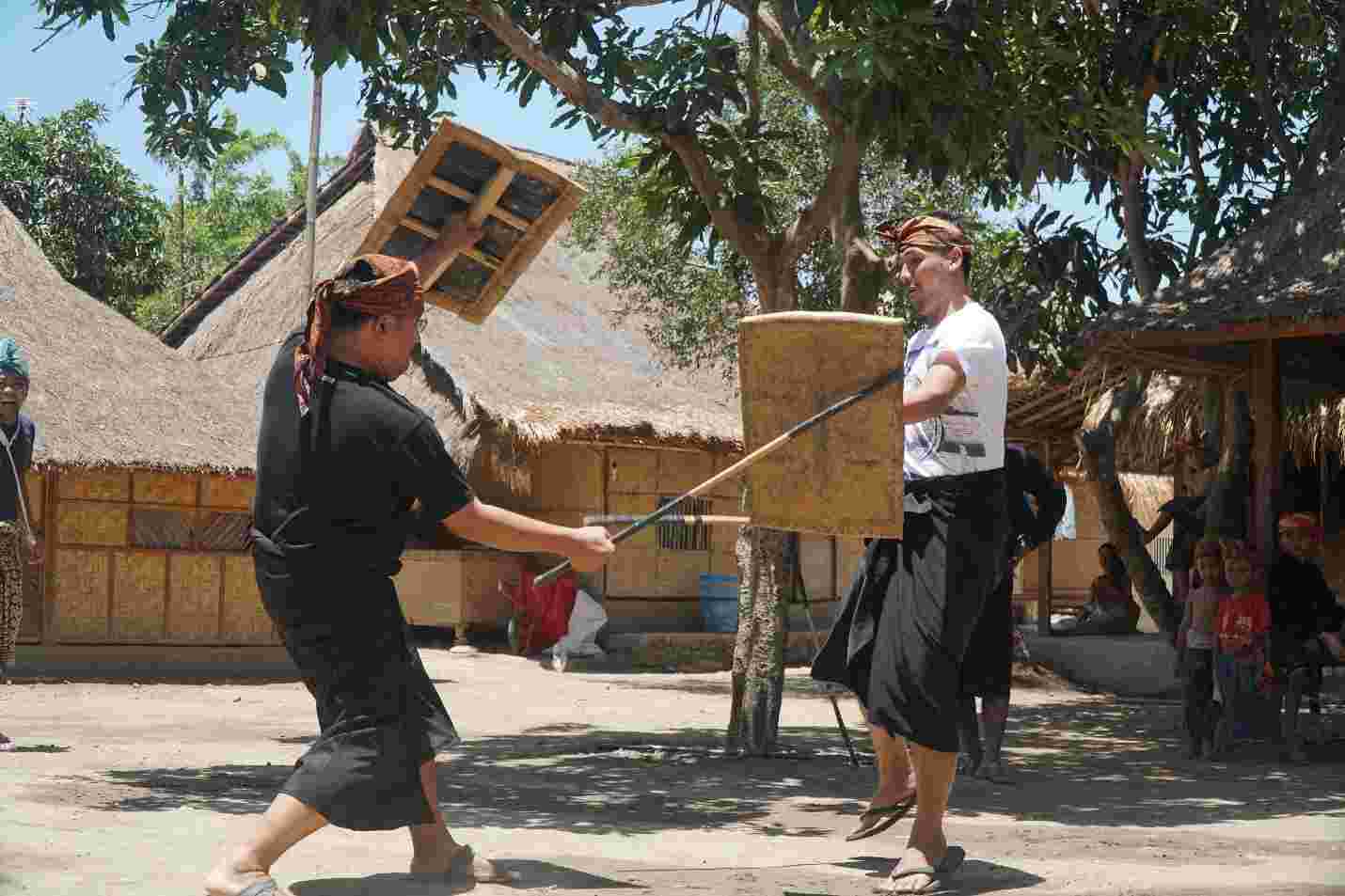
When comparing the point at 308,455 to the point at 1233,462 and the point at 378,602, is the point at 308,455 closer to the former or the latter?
the point at 378,602

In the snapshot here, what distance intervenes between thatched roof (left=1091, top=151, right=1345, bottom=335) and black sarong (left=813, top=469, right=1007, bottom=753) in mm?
4577

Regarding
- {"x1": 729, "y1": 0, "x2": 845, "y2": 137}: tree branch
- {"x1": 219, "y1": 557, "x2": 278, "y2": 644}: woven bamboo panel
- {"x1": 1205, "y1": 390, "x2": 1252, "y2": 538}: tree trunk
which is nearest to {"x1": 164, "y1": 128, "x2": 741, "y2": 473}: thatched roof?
{"x1": 219, "y1": 557, "x2": 278, "y2": 644}: woven bamboo panel

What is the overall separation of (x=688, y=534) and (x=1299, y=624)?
10.2m

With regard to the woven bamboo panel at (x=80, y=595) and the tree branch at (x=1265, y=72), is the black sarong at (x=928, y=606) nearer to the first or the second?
the tree branch at (x=1265, y=72)

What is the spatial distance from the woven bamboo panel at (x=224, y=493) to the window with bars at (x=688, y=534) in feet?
15.7

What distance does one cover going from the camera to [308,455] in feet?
13.9

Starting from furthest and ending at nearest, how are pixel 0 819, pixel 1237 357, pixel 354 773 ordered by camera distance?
pixel 1237 357, pixel 0 819, pixel 354 773

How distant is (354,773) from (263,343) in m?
15.5

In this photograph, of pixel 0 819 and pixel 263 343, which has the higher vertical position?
pixel 263 343

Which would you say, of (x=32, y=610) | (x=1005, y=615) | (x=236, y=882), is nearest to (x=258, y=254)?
(x=32, y=610)

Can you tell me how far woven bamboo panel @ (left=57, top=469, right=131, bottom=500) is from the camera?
14.2 metres

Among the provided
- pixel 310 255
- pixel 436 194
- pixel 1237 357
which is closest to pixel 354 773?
pixel 436 194

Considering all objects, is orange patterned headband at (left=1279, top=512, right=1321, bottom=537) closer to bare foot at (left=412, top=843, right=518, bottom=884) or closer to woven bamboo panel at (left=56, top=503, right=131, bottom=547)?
bare foot at (left=412, top=843, right=518, bottom=884)

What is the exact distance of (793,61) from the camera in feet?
27.3
